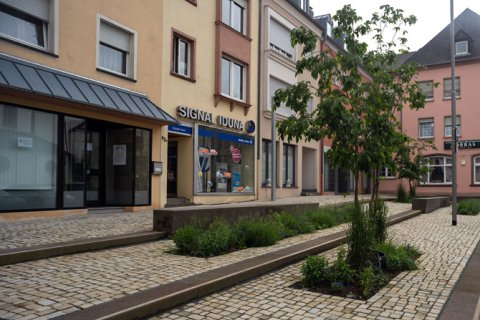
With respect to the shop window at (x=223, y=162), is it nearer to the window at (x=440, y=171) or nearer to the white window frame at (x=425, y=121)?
the window at (x=440, y=171)

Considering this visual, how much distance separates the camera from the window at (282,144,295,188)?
24266 millimetres

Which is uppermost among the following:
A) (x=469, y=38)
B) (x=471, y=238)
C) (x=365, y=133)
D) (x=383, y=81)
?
(x=469, y=38)

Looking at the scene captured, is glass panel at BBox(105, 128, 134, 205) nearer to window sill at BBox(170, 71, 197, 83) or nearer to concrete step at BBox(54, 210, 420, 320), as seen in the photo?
window sill at BBox(170, 71, 197, 83)

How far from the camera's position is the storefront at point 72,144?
10859 mm

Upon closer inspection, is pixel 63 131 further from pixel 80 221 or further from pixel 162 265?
pixel 162 265

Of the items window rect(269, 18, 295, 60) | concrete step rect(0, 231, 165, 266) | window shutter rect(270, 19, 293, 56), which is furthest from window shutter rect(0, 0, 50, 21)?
window shutter rect(270, 19, 293, 56)

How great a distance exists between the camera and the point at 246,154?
20594 mm

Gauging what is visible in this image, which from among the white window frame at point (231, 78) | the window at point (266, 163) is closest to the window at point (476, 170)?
the window at point (266, 163)

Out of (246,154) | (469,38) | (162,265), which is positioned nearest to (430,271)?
(162,265)

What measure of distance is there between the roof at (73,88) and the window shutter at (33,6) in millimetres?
1436

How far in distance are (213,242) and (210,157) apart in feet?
34.4

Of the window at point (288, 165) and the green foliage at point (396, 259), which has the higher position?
the window at point (288, 165)

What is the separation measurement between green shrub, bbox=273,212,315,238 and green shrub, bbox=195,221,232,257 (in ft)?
7.52

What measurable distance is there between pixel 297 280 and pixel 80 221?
20.3 ft
